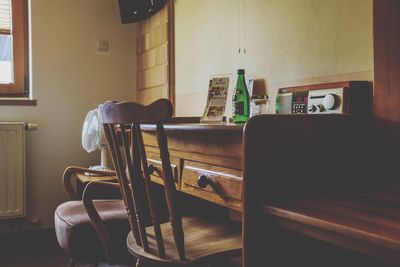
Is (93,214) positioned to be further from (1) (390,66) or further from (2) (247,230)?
(1) (390,66)

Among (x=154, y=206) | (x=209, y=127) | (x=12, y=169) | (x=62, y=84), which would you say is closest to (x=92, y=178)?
(x=12, y=169)

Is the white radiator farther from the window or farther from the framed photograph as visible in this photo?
the framed photograph

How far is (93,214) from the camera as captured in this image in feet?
5.44

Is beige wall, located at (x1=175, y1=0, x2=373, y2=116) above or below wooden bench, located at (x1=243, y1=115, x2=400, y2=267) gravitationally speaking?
above

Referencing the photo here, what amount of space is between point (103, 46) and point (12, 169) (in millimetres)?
1158

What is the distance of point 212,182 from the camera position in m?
1.24

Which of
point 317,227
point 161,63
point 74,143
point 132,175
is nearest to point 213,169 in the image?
point 132,175

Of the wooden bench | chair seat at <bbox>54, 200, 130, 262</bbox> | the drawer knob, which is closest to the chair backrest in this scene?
the drawer knob

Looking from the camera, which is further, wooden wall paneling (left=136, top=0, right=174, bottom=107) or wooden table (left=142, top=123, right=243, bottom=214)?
wooden wall paneling (left=136, top=0, right=174, bottom=107)

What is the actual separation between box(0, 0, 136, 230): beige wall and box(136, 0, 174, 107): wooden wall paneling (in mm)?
216

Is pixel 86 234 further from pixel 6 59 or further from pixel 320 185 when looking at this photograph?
pixel 6 59

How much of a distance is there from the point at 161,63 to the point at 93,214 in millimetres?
1374

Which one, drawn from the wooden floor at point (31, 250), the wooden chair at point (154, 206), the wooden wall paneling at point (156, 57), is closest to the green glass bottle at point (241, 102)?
the wooden chair at point (154, 206)

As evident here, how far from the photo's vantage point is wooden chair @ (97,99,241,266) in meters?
1.17
